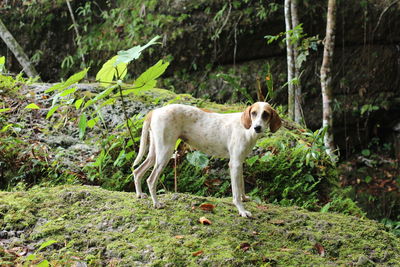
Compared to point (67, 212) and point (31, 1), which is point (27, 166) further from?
point (31, 1)

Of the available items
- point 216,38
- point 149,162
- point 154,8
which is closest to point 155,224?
point 149,162

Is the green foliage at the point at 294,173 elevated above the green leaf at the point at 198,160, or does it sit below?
below

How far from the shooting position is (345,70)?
441 inches

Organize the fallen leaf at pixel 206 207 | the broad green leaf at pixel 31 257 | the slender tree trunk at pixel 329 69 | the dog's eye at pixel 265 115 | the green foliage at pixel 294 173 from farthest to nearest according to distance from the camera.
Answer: the slender tree trunk at pixel 329 69, the green foliage at pixel 294 173, the fallen leaf at pixel 206 207, the dog's eye at pixel 265 115, the broad green leaf at pixel 31 257

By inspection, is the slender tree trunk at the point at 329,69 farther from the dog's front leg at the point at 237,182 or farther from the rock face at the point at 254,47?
the dog's front leg at the point at 237,182

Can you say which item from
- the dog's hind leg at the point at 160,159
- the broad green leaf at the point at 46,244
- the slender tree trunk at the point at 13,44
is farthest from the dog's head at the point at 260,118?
the slender tree trunk at the point at 13,44

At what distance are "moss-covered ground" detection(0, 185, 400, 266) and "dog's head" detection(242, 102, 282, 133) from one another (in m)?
0.95

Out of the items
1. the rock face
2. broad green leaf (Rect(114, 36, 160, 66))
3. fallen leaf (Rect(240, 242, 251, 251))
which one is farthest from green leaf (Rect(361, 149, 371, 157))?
broad green leaf (Rect(114, 36, 160, 66))

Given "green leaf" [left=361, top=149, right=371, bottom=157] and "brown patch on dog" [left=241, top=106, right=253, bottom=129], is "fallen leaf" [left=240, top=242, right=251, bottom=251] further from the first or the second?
"green leaf" [left=361, top=149, right=371, bottom=157]

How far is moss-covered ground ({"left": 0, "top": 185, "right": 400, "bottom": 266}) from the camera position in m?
3.27

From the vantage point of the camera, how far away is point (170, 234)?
3615 mm

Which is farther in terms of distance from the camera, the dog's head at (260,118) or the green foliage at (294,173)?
the green foliage at (294,173)

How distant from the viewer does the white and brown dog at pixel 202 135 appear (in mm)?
4051

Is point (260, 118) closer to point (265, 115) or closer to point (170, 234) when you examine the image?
point (265, 115)
